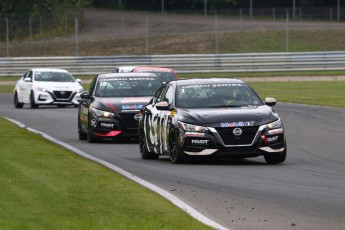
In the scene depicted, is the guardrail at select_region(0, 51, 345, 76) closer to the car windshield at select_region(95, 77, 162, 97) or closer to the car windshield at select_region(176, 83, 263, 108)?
the car windshield at select_region(95, 77, 162, 97)

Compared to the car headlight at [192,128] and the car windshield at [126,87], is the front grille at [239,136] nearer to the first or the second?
the car headlight at [192,128]

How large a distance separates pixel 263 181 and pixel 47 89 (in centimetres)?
2535

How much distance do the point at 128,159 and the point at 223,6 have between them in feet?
192

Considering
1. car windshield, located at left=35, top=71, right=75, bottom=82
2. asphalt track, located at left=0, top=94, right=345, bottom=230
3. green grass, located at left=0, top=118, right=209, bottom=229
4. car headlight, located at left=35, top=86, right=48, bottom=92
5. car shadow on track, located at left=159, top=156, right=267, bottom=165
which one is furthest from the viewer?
car windshield, located at left=35, top=71, right=75, bottom=82

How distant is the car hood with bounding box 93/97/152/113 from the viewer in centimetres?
2303

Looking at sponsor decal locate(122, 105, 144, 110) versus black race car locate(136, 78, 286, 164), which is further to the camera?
sponsor decal locate(122, 105, 144, 110)

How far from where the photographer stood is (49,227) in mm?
9719

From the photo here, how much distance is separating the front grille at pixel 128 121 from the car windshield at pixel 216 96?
14.5 ft

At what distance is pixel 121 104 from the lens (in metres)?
23.1

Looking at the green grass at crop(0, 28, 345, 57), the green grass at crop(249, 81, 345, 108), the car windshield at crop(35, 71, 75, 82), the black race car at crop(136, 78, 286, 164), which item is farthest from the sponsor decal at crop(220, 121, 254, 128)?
the green grass at crop(0, 28, 345, 57)

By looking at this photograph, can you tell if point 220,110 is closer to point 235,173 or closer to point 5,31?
point 235,173

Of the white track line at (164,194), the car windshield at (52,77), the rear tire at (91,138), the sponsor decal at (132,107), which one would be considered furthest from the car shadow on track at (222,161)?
the car windshield at (52,77)

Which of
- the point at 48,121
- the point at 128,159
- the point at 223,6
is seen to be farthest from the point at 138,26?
the point at 128,159

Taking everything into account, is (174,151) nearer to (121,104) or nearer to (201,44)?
(121,104)
